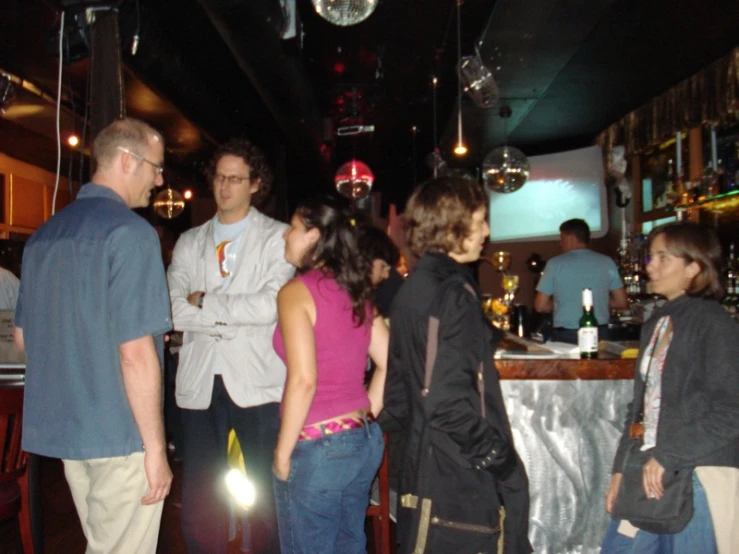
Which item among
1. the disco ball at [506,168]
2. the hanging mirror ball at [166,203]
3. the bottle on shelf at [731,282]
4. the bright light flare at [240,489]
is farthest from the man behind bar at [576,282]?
the hanging mirror ball at [166,203]

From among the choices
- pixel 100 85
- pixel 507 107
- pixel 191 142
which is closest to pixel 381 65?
pixel 507 107

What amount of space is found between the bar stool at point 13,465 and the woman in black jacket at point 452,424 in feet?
4.68

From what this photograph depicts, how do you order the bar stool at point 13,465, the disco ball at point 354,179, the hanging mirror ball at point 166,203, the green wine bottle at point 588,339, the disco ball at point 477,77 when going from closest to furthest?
the bar stool at point 13,465
the green wine bottle at point 588,339
the disco ball at point 477,77
the hanging mirror ball at point 166,203
the disco ball at point 354,179

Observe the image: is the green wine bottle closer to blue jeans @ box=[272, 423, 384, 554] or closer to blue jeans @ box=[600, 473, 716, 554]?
blue jeans @ box=[600, 473, 716, 554]

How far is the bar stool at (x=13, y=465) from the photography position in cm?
223

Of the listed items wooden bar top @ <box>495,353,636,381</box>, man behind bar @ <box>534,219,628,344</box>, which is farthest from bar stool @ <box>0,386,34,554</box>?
man behind bar @ <box>534,219,628,344</box>

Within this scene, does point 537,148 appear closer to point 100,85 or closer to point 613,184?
point 613,184

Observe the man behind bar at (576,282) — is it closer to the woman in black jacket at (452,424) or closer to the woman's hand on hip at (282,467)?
the woman in black jacket at (452,424)

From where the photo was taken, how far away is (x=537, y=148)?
9758 mm

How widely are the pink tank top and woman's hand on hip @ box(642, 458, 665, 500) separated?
93 cm

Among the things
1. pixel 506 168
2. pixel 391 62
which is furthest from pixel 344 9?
pixel 391 62

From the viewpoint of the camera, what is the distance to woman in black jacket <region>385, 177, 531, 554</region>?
1610mm

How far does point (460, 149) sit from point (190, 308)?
3.77 meters

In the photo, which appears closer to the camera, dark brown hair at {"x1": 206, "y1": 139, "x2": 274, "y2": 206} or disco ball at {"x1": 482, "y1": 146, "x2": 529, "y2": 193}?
dark brown hair at {"x1": 206, "y1": 139, "x2": 274, "y2": 206}
